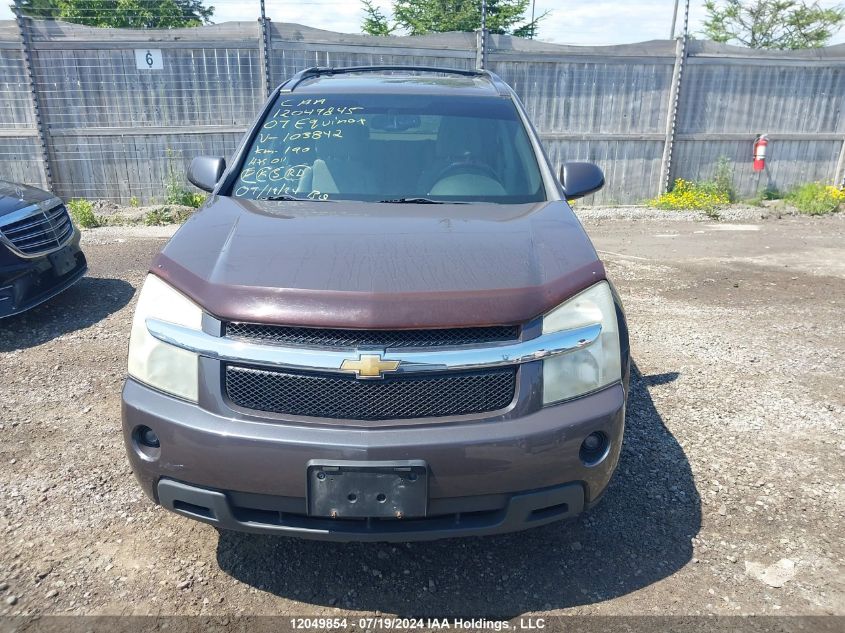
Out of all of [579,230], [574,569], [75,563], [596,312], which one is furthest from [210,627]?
[579,230]

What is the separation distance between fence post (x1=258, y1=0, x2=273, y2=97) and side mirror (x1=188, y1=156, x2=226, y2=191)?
6458mm

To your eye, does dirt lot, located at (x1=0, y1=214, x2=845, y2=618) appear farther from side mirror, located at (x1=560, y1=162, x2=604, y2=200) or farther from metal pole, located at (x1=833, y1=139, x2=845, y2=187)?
metal pole, located at (x1=833, y1=139, x2=845, y2=187)

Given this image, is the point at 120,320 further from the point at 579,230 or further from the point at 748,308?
the point at 748,308

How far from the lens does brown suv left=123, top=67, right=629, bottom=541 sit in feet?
6.72

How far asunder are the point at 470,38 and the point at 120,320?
7232 millimetres

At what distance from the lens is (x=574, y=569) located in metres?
2.54

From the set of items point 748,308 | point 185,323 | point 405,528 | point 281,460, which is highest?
point 185,323

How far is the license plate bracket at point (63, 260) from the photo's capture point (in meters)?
5.13

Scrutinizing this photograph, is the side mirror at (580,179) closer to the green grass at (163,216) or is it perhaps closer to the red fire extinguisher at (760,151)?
the green grass at (163,216)

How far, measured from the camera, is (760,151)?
36.5 feet

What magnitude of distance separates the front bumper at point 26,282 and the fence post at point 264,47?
17.1 feet

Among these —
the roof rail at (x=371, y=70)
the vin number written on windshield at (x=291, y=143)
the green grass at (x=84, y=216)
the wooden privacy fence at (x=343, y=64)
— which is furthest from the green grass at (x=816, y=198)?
the green grass at (x=84, y=216)

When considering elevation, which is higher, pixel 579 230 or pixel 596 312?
pixel 579 230

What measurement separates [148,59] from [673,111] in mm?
8291
